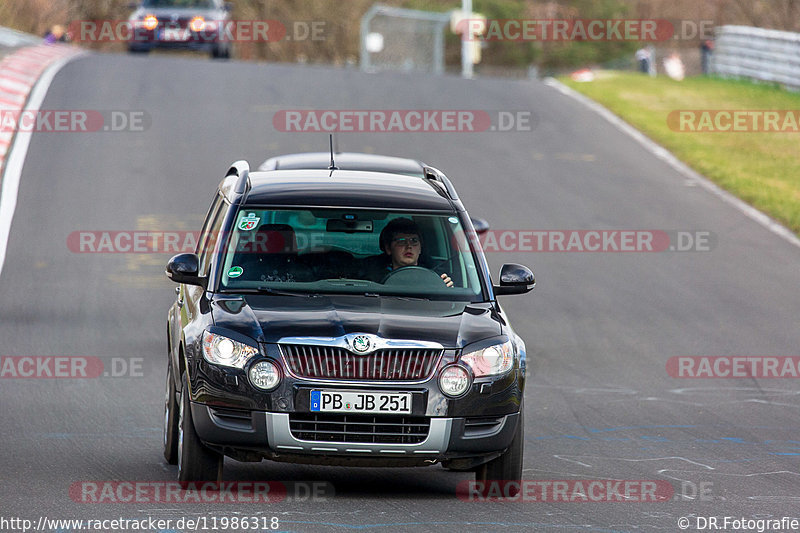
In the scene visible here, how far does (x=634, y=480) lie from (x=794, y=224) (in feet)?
41.5

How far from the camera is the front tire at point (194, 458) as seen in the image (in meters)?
7.26

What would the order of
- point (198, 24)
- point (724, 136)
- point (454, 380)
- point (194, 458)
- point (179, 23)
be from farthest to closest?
point (198, 24)
point (179, 23)
point (724, 136)
point (194, 458)
point (454, 380)

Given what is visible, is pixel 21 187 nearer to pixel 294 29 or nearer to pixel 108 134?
pixel 108 134

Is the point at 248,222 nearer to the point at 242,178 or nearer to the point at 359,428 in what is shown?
the point at 242,178

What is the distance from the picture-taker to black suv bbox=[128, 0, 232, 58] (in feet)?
97.8

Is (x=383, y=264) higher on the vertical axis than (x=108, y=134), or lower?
higher

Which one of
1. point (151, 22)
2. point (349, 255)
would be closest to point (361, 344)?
point (349, 255)

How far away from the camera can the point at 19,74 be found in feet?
83.9

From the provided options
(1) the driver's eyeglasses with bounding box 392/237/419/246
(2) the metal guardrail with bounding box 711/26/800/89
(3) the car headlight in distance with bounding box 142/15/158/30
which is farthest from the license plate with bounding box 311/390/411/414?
(2) the metal guardrail with bounding box 711/26/800/89

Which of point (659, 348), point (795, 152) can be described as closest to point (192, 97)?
point (795, 152)

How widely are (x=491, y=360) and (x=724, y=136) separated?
2139 cm

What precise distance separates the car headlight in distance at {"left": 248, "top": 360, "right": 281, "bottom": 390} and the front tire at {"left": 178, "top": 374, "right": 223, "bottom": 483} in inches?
20.8

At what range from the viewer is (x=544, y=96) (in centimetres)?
2909

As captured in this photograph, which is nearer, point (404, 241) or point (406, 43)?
point (404, 241)
